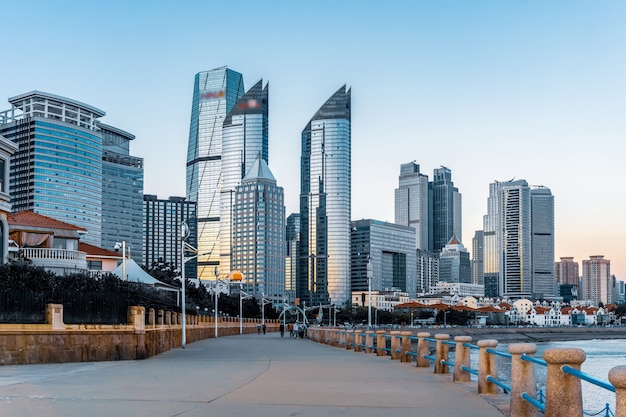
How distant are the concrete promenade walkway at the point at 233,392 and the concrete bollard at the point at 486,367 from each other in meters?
0.36

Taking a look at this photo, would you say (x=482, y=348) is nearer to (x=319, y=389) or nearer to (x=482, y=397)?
(x=482, y=397)

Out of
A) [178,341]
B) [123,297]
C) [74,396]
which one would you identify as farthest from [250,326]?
[74,396]

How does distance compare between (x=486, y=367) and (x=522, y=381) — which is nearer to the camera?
(x=522, y=381)

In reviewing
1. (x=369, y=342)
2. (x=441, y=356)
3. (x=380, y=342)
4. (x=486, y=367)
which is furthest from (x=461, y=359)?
(x=369, y=342)

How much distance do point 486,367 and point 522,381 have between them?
3126 mm

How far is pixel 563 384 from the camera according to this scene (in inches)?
329

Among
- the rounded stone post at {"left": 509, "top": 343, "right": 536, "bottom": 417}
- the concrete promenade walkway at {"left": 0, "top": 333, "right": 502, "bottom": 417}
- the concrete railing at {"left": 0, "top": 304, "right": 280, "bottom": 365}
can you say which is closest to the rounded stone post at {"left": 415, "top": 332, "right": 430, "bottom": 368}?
the concrete promenade walkway at {"left": 0, "top": 333, "right": 502, "bottom": 417}

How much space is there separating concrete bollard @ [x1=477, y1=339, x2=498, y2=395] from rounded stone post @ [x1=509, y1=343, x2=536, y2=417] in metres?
2.26

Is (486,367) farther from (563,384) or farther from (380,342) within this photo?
(380,342)

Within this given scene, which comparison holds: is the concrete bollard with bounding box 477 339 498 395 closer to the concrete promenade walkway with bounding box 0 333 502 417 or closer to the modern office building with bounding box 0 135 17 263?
the concrete promenade walkway with bounding box 0 333 502 417

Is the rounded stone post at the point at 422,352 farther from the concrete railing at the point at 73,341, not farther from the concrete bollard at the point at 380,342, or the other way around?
the concrete railing at the point at 73,341

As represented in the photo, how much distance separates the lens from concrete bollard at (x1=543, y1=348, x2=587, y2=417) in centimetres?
823

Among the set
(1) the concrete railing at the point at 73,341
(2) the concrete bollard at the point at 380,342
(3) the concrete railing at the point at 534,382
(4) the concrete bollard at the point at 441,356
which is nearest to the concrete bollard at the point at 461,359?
(3) the concrete railing at the point at 534,382

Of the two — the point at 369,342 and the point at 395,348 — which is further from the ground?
the point at 395,348
